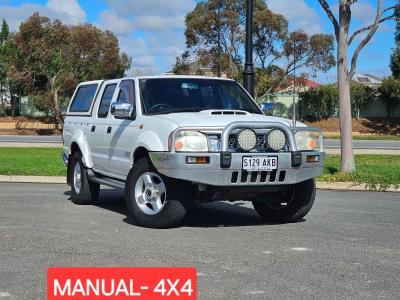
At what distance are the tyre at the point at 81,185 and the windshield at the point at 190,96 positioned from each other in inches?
81.1

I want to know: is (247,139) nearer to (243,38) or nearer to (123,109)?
(123,109)

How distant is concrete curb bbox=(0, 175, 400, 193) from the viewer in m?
13.0

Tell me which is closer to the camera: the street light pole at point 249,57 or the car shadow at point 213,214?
the car shadow at point 213,214

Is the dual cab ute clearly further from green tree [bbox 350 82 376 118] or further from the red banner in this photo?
green tree [bbox 350 82 376 118]

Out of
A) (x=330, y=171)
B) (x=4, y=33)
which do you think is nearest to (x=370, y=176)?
(x=330, y=171)

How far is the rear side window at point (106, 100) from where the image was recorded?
9.84 meters

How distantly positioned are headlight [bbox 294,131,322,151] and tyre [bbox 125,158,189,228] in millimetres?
1493

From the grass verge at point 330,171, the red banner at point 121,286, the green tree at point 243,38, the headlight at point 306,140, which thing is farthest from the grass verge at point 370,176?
the green tree at point 243,38

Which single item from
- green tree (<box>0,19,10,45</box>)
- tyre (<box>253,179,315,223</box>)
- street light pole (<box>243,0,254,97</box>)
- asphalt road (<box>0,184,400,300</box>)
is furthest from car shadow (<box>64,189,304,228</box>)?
green tree (<box>0,19,10,45</box>)

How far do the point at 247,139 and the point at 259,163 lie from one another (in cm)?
31

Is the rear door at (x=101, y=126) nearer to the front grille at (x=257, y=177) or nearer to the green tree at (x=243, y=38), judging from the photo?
the front grille at (x=257, y=177)

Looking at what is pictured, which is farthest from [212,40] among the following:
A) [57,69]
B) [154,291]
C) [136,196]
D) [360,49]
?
[154,291]

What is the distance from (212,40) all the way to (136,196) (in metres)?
41.5

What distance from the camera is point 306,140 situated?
8117 mm
